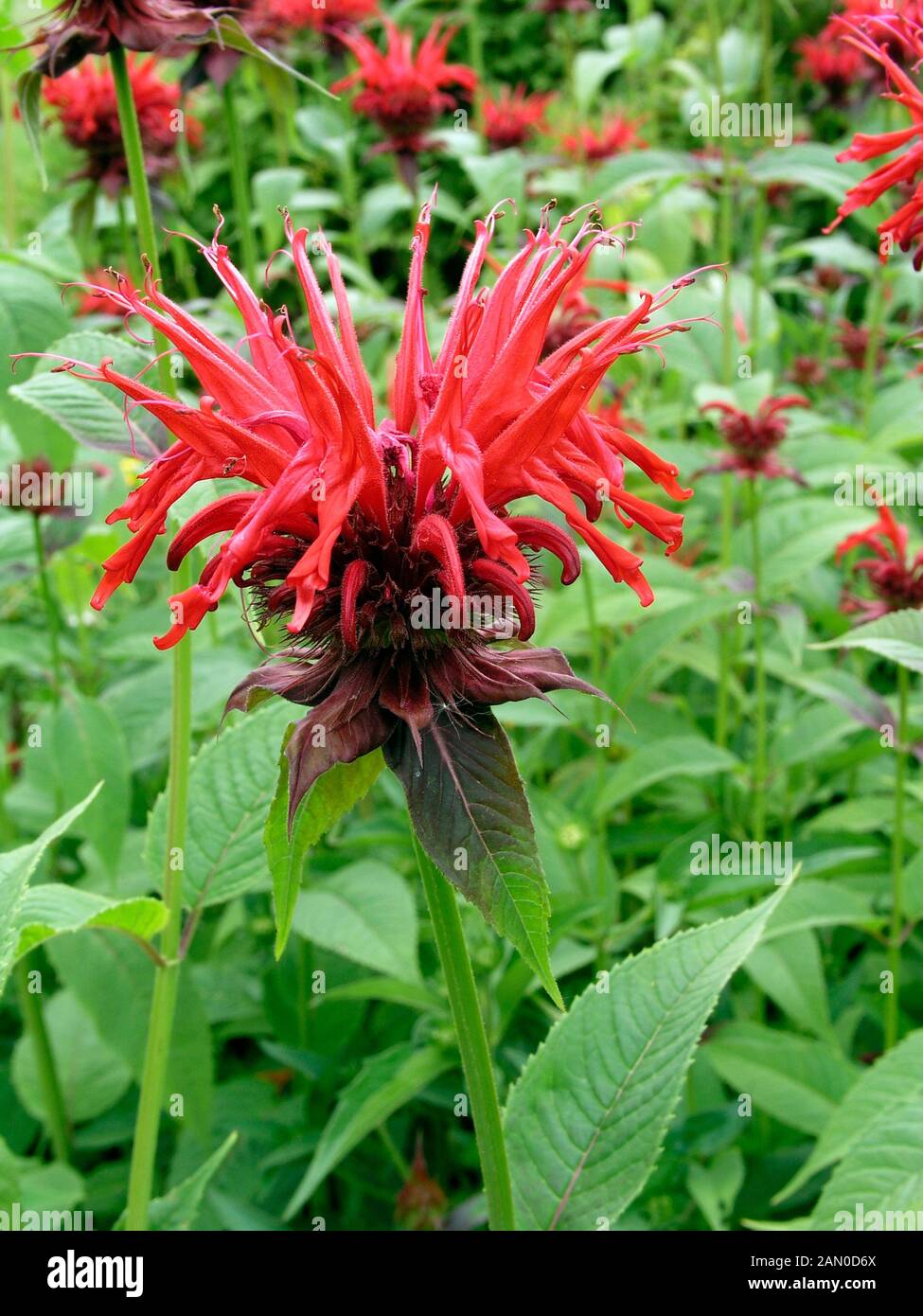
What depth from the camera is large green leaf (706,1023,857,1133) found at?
4.93 ft

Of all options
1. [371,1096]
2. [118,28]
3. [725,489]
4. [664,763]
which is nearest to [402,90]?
[725,489]

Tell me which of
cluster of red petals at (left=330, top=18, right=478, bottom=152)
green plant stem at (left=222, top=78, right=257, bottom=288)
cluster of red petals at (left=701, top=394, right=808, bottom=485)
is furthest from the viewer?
cluster of red petals at (left=330, top=18, right=478, bottom=152)

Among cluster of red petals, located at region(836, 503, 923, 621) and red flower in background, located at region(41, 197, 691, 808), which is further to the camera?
cluster of red petals, located at region(836, 503, 923, 621)

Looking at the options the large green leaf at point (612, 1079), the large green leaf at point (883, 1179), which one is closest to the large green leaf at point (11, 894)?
the large green leaf at point (612, 1079)

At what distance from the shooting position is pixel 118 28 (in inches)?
48.6

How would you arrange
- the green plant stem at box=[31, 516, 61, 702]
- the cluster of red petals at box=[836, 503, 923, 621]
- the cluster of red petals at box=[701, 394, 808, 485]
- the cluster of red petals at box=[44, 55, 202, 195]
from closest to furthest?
the cluster of red petals at box=[836, 503, 923, 621] → the green plant stem at box=[31, 516, 61, 702] → the cluster of red petals at box=[701, 394, 808, 485] → the cluster of red petals at box=[44, 55, 202, 195]

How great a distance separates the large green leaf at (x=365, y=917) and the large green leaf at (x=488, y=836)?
615mm

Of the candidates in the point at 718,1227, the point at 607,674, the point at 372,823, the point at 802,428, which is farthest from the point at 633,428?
the point at 718,1227

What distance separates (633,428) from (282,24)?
1444 mm

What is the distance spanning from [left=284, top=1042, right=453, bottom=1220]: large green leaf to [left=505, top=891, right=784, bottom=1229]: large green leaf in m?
0.31

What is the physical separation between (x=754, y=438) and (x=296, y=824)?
51.9 inches

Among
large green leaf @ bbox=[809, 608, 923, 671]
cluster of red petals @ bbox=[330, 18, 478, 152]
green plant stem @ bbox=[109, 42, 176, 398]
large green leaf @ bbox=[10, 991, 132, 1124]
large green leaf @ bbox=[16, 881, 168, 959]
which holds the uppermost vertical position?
cluster of red petals @ bbox=[330, 18, 478, 152]

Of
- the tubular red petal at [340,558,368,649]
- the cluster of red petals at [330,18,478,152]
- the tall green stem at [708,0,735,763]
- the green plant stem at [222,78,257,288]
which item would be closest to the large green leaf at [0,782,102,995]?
the tubular red petal at [340,558,368,649]

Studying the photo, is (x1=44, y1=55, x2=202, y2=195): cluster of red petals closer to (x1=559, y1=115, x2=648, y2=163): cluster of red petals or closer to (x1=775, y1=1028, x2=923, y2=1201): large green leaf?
(x1=559, y1=115, x2=648, y2=163): cluster of red petals
